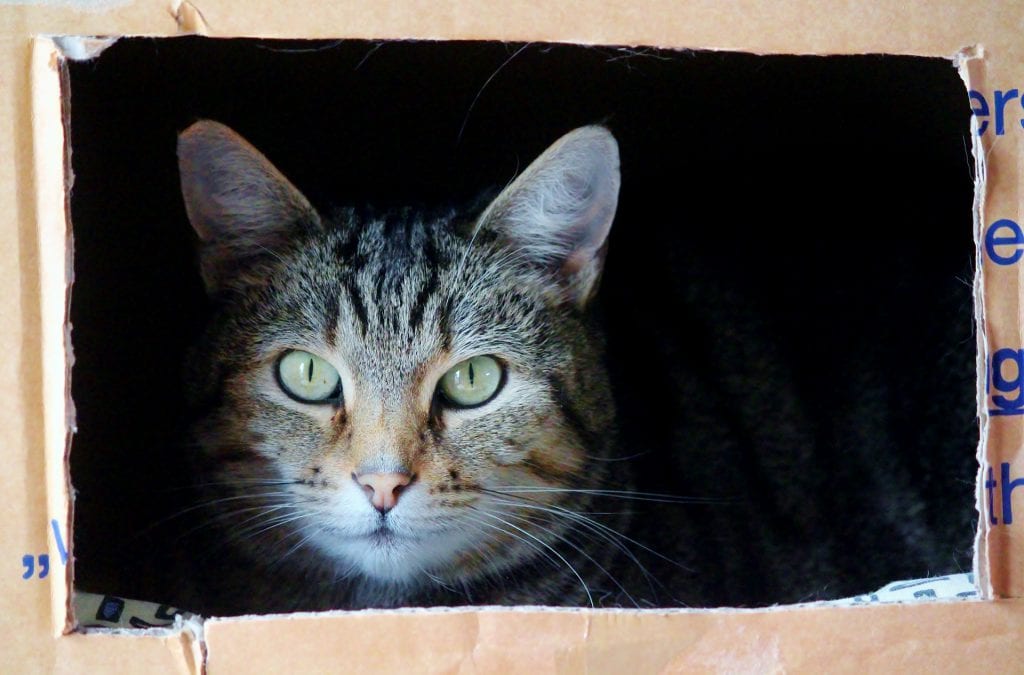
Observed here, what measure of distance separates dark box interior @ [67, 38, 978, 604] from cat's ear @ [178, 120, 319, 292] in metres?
0.09

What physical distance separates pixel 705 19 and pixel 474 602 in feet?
2.52

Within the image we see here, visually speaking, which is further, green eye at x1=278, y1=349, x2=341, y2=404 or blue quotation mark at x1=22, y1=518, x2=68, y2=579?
green eye at x1=278, y1=349, x2=341, y2=404

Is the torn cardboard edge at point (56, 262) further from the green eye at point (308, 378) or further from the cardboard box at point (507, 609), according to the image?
the green eye at point (308, 378)

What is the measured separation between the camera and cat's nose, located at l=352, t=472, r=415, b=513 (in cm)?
99

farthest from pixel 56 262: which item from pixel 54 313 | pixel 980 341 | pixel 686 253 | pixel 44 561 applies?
pixel 686 253

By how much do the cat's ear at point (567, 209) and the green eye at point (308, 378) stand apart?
0.27 m

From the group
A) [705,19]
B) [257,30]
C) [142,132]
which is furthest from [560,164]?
[142,132]

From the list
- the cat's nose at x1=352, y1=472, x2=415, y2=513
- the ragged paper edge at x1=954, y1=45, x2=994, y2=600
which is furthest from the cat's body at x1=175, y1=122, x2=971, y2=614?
the ragged paper edge at x1=954, y1=45, x2=994, y2=600

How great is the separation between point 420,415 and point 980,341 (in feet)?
1.97

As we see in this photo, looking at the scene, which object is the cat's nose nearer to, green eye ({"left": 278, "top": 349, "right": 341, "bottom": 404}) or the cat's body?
the cat's body

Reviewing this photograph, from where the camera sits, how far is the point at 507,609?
0.86 m

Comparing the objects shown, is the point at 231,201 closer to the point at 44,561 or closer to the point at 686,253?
the point at 44,561

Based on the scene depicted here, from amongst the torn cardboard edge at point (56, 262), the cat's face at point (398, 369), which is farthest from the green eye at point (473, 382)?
the torn cardboard edge at point (56, 262)

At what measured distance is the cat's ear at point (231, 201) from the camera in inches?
41.8
